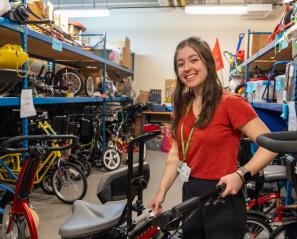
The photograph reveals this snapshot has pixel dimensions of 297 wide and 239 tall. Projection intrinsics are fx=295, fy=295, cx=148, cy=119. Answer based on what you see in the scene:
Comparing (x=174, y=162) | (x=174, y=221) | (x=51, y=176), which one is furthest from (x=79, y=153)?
(x=174, y=221)

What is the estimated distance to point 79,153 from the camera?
4980mm

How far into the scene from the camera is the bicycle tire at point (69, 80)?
4.67 meters

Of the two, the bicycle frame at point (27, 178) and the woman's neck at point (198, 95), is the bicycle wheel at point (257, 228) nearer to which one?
the woman's neck at point (198, 95)

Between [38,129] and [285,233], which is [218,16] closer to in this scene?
[38,129]

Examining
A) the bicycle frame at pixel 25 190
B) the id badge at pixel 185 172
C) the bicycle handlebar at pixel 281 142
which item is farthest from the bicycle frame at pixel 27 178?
the bicycle handlebar at pixel 281 142

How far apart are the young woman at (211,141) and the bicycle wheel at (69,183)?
224 centimetres

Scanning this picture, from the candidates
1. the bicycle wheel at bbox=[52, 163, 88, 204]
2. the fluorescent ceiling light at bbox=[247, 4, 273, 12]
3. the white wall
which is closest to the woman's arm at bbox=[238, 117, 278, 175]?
the bicycle wheel at bbox=[52, 163, 88, 204]

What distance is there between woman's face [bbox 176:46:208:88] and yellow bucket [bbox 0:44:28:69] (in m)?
1.63

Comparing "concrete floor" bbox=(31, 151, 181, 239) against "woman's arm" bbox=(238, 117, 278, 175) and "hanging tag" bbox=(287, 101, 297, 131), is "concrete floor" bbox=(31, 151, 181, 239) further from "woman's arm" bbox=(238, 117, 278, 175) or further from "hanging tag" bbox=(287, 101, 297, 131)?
"woman's arm" bbox=(238, 117, 278, 175)

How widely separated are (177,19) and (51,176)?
6230 mm

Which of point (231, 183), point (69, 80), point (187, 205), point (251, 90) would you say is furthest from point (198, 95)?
point (69, 80)

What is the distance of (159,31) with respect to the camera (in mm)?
8484

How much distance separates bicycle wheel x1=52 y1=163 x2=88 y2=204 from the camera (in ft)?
11.5

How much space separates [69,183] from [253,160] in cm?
279
